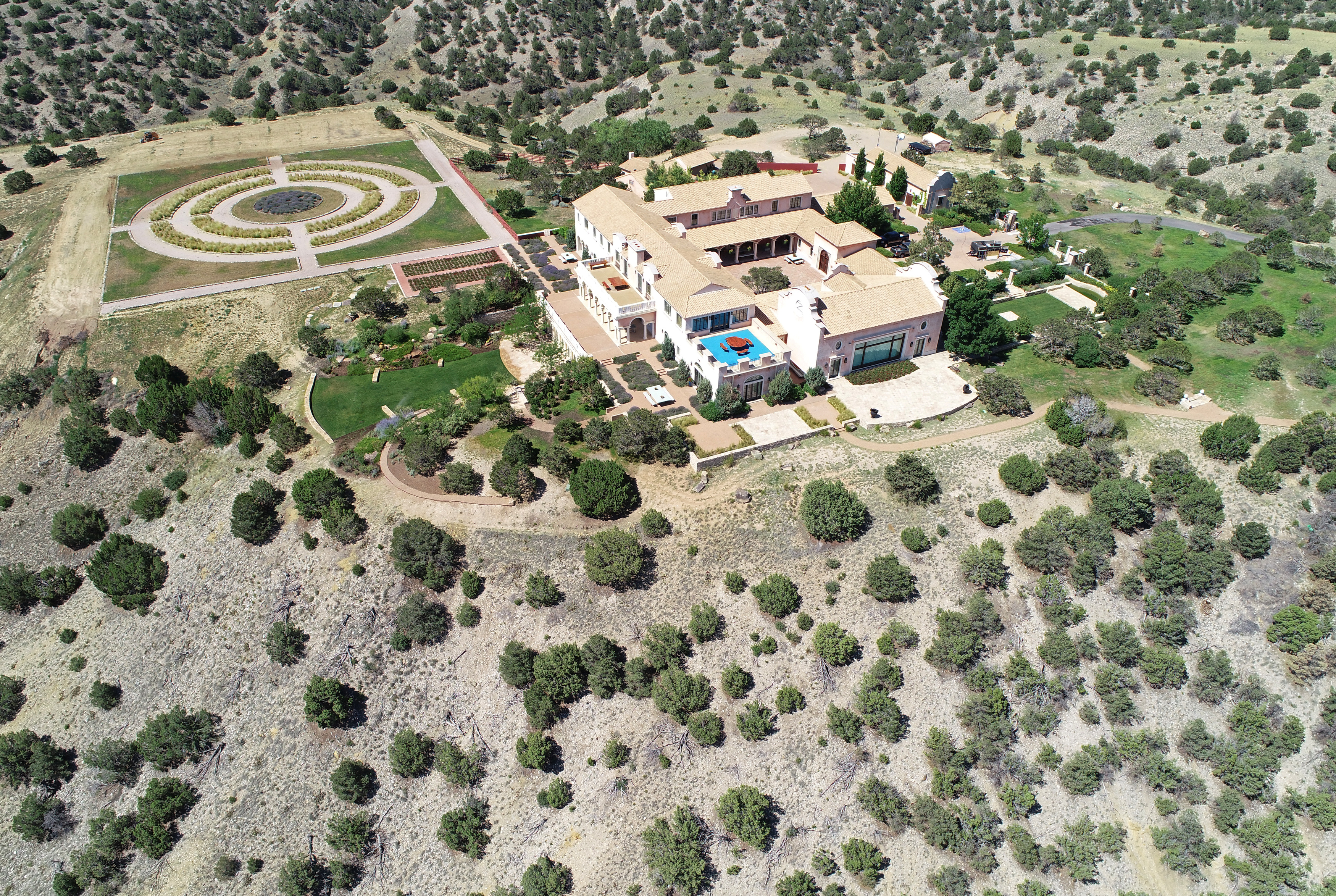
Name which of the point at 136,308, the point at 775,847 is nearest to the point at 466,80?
the point at 136,308

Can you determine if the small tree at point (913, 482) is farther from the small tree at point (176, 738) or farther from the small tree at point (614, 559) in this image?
the small tree at point (176, 738)

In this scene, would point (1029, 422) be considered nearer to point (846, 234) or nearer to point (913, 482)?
point (913, 482)

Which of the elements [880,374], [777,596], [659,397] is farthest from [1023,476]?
[659,397]

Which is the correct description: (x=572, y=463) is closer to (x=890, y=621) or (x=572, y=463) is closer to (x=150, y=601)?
(x=890, y=621)

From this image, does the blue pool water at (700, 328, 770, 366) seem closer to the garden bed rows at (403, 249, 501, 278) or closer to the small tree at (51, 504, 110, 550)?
the garden bed rows at (403, 249, 501, 278)

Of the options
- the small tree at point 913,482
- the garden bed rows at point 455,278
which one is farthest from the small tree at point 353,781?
the garden bed rows at point 455,278

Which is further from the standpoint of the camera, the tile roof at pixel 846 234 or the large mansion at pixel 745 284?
the tile roof at pixel 846 234

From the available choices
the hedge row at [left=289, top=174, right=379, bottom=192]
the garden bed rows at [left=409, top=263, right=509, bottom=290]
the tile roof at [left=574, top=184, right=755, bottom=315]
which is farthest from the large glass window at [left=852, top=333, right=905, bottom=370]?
the hedge row at [left=289, top=174, right=379, bottom=192]
